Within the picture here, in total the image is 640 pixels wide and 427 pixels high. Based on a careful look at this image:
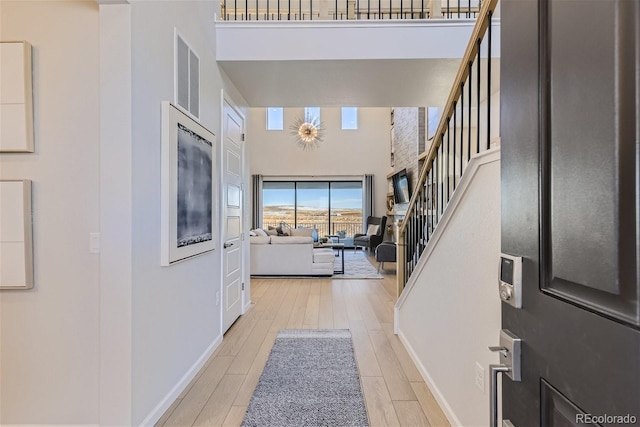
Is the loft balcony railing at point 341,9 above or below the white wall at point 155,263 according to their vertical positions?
above

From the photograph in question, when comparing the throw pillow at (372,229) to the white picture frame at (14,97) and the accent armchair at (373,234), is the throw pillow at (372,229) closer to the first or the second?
the accent armchair at (373,234)

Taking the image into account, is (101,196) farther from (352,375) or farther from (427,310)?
(427,310)

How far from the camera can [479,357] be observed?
1597 millimetres

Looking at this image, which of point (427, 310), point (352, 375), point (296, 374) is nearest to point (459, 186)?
point (427, 310)

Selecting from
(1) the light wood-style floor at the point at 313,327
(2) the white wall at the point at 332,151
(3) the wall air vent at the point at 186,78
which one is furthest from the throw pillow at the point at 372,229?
(3) the wall air vent at the point at 186,78

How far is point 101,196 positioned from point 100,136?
12.6 inches

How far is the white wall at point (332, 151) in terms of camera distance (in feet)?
34.3

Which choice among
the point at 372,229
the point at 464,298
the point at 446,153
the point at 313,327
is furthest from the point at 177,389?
the point at 372,229

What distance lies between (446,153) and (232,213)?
2367 mm

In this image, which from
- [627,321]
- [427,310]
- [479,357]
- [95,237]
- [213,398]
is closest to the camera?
[627,321]

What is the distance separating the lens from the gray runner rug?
195 cm

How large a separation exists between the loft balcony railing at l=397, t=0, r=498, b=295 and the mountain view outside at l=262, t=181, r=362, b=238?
7136 mm

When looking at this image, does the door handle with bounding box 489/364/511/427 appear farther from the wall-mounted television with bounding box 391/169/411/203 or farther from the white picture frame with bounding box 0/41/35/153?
the wall-mounted television with bounding box 391/169/411/203

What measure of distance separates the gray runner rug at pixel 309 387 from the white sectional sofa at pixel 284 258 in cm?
284
